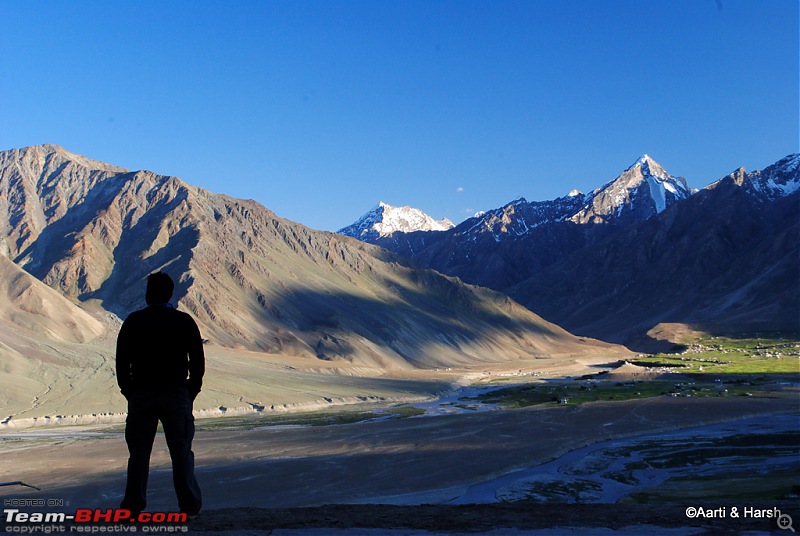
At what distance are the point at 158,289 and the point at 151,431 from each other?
6.10 ft

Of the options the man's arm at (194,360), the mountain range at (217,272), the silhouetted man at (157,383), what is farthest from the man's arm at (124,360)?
the mountain range at (217,272)

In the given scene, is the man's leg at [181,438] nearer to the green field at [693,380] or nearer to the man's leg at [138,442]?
the man's leg at [138,442]

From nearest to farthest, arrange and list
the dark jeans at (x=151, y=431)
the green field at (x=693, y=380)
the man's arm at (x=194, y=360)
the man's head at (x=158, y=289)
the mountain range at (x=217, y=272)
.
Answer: the dark jeans at (x=151, y=431) < the man's arm at (x=194, y=360) < the man's head at (x=158, y=289) < the green field at (x=693, y=380) < the mountain range at (x=217, y=272)

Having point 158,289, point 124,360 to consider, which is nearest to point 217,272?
point 158,289

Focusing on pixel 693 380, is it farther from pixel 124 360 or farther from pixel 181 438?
pixel 124 360

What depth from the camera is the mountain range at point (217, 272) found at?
5305 inches

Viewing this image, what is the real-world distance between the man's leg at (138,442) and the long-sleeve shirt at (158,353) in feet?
0.74

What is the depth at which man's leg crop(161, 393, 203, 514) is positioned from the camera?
31.0 feet

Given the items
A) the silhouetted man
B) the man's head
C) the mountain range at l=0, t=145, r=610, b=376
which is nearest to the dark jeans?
the silhouetted man

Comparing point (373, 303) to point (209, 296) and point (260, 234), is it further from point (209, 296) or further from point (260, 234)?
point (209, 296)

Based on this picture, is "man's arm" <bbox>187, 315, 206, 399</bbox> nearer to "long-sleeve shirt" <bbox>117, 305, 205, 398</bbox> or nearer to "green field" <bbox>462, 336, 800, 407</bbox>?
"long-sleeve shirt" <bbox>117, 305, 205, 398</bbox>

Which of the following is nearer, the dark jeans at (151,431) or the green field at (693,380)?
the dark jeans at (151,431)

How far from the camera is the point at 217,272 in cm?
14962

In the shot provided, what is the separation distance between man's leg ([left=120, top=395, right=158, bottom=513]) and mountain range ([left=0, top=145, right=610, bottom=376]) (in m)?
99.1
